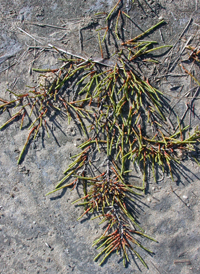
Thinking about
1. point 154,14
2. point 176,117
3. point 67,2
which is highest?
point 67,2

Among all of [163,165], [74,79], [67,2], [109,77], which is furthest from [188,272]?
[67,2]

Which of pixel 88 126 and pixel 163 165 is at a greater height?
pixel 88 126

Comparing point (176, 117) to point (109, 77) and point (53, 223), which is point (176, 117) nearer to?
point (109, 77)

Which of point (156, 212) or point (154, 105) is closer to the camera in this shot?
point (154, 105)

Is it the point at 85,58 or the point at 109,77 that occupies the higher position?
the point at 85,58

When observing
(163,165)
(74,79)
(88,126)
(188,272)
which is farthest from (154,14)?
(188,272)

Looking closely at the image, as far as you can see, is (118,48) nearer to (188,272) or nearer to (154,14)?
(154,14)
